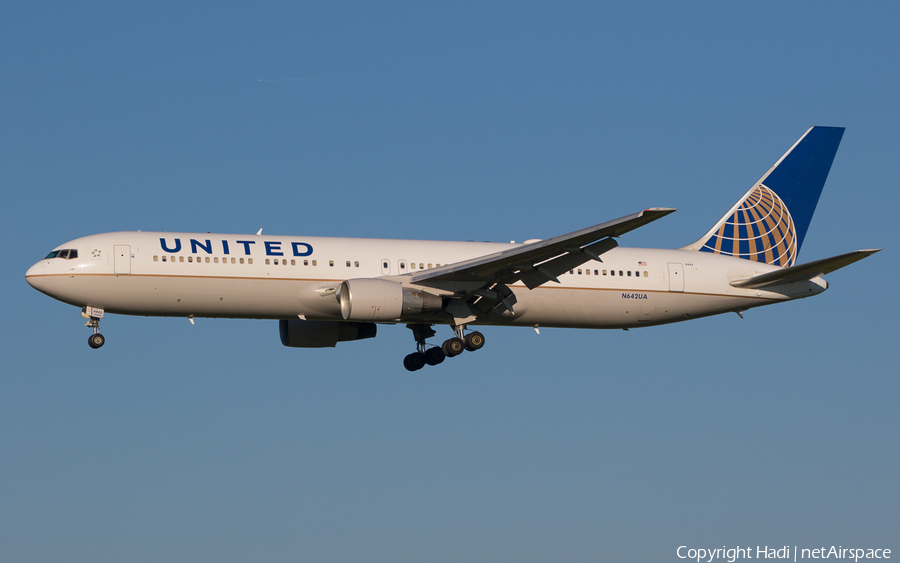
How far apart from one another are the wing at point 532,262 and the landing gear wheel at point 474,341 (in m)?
2.46

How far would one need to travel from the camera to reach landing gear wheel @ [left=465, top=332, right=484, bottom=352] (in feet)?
136

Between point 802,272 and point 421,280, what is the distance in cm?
→ 1470

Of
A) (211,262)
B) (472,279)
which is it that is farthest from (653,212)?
(211,262)

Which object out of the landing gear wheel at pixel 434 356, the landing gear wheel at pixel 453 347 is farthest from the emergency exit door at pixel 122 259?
the landing gear wheel at pixel 434 356

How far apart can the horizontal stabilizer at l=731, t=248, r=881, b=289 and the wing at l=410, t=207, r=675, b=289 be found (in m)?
8.57

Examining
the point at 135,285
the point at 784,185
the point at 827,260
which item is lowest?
the point at 827,260

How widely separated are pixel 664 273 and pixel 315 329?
13.9m

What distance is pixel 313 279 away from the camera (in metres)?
39.2

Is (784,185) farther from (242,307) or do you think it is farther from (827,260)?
(242,307)

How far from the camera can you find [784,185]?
160 ft

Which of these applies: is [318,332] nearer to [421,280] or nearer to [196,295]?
[421,280]

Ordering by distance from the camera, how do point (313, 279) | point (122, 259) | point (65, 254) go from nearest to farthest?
point (122, 259) < point (65, 254) < point (313, 279)

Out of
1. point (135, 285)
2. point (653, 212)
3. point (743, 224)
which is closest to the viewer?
point (653, 212)

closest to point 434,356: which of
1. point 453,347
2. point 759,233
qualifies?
point 453,347
